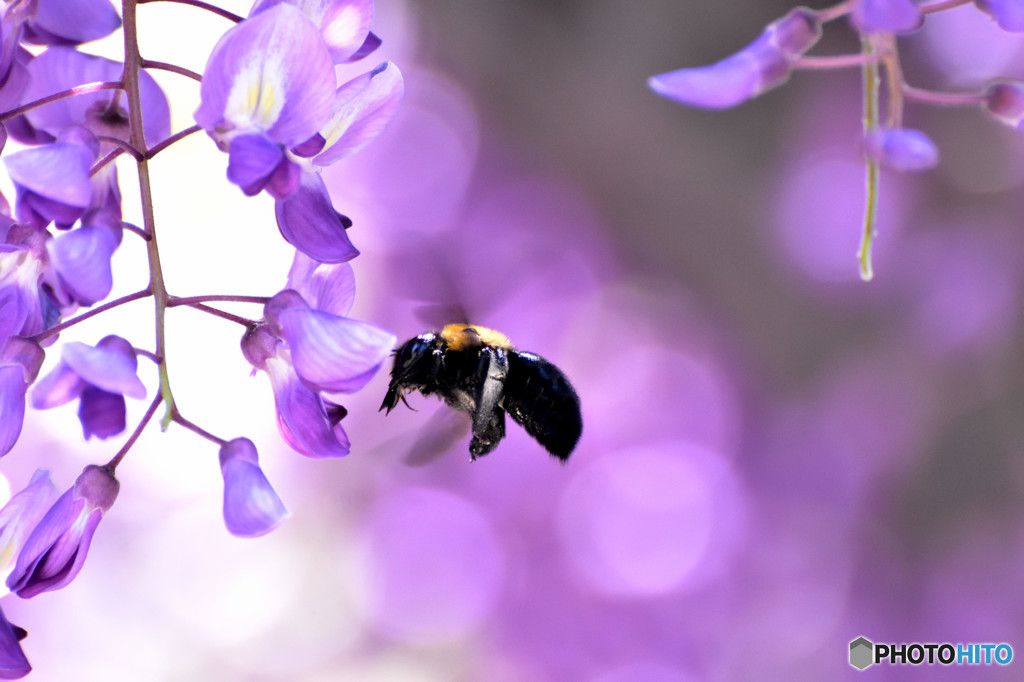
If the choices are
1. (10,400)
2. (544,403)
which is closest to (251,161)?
(10,400)

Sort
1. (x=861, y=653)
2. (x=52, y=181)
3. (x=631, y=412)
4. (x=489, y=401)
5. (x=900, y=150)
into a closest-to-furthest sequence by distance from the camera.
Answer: (x=52, y=181)
(x=900, y=150)
(x=489, y=401)
(x=861, y=653)
(x=631, y=412)

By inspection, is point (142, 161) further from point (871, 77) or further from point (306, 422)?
point (871, 77)

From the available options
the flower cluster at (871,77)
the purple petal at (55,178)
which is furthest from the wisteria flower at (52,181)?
the flower cluster at (871,77)

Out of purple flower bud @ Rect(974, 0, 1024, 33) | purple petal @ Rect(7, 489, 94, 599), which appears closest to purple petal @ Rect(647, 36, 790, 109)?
purple flower bud @ Rect(974, 0, 1024, 33)

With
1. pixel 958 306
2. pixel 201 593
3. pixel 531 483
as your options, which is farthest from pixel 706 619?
pixel 201 593

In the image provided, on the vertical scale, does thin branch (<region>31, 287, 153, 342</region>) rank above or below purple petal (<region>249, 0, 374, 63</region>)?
below

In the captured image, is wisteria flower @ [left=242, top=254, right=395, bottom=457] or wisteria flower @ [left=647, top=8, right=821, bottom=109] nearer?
wisteria flower @ [left=242, top=254, right=395, bottom=457]

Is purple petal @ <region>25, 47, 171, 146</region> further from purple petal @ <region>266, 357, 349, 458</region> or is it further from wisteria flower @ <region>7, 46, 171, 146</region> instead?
purple petal @ <region>266, 357, 349, 458</region>

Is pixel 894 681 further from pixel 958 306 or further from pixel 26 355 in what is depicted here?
pixel 26 355
